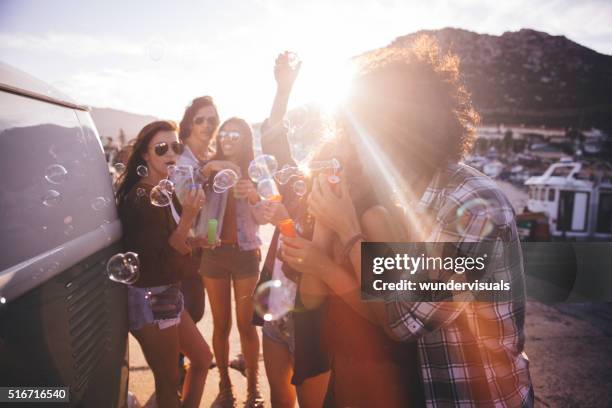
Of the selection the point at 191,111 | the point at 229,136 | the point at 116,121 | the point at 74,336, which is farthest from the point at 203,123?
the point at 116,121

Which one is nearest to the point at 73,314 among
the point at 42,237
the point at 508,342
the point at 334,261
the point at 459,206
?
the point at 42,237

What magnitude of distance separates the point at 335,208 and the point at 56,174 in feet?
3.52

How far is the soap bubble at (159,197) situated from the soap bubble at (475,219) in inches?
65.1

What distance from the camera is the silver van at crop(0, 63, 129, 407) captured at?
3.43 ft

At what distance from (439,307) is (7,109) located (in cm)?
157

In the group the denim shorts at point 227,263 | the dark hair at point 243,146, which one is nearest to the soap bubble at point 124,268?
the denim shorts at point 227,263

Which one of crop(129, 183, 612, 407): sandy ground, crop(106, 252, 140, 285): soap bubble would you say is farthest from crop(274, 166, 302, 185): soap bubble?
crop(129, 183, 612, 407): sandy ground

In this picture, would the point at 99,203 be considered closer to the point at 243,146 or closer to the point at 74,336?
the point at 74,336

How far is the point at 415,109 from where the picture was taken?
4.45 feet

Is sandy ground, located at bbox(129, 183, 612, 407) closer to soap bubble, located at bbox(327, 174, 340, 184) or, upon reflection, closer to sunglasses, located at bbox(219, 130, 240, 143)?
sunglasses, located at bbox(219, 130, 240, 143)

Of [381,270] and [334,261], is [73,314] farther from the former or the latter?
[381,270]

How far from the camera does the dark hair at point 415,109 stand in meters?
1.35

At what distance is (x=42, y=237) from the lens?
1208 millimetres

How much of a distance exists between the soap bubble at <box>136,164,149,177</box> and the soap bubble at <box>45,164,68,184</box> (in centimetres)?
86
